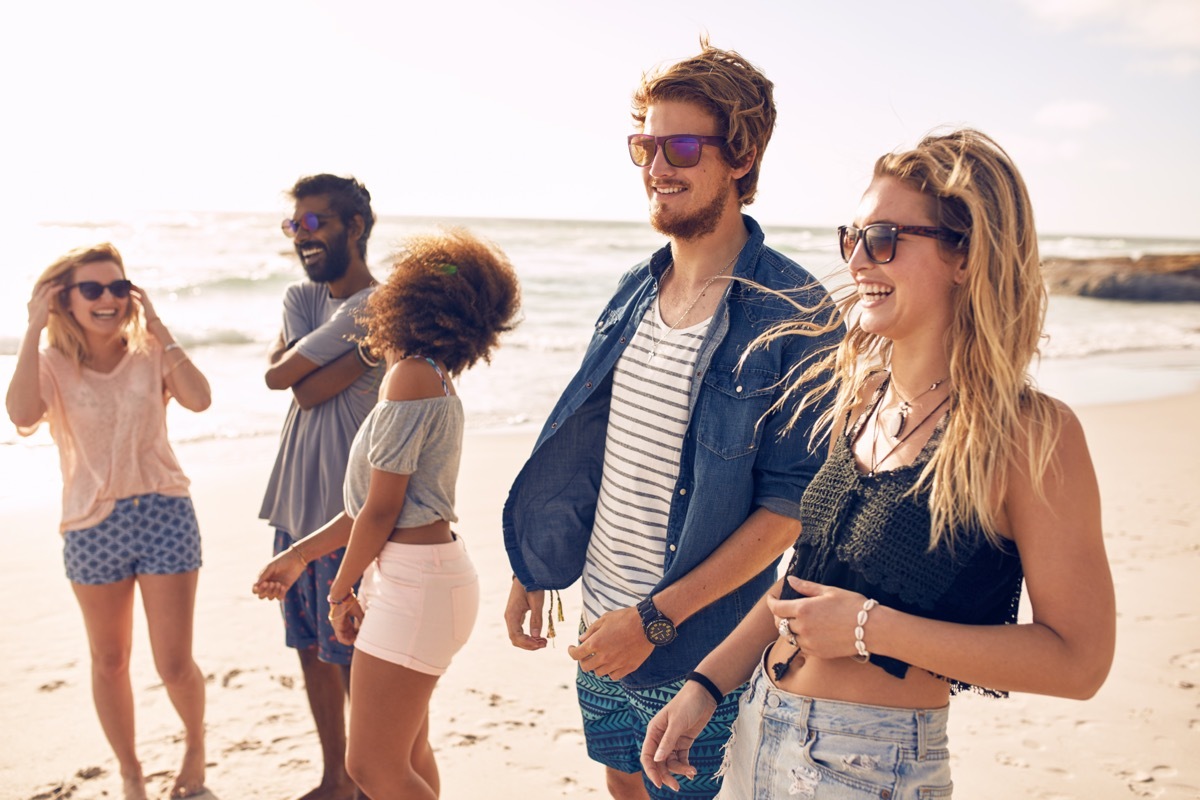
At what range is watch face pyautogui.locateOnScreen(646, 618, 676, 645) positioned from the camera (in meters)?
2.29

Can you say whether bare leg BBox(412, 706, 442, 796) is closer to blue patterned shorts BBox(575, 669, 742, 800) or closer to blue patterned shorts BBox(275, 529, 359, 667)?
blue patterned shorts BBox(275, 529, 359, 667)

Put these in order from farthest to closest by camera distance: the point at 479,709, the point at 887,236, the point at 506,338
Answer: the point at 506,338
the point at 479,709
the point at 887,236

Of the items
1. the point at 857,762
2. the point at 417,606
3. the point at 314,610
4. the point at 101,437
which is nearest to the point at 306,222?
the point at 101,437

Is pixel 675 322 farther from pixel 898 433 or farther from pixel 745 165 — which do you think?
pixel 898 433

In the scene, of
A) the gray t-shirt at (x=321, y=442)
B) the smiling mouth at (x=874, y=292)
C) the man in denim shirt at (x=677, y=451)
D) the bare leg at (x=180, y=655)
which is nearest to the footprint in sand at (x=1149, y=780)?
the man in denim shirt at (x=677, y=451)

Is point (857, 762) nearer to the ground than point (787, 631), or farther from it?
nearer to the ground

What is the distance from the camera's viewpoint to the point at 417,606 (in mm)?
2861

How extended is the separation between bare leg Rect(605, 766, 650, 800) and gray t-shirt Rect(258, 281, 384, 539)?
1528 millimetres

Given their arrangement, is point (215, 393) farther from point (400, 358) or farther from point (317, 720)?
point (400, 358)

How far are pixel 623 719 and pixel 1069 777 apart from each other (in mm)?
2382

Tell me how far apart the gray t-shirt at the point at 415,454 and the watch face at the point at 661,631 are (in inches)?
34.0

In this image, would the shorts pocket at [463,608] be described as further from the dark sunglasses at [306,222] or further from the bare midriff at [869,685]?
the dark sunglasses at [306,222]

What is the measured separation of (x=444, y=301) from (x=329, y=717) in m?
1.73

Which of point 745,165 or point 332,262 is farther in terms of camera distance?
point 332,262
